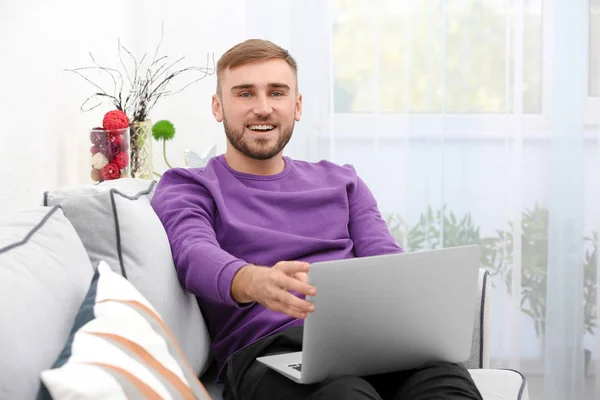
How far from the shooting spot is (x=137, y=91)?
2613 mm

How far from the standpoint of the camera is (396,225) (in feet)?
10.0

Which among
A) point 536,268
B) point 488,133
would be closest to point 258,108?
point 488,133

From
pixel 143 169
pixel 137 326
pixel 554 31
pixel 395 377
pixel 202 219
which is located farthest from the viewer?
pixel 554 31

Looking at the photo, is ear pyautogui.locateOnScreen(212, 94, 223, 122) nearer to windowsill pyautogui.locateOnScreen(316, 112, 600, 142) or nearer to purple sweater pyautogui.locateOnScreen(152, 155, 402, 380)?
purple sweater pyautogui.locateOnScreen(152, 155, 402, 380)

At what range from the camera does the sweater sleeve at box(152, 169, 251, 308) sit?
1.52 meters

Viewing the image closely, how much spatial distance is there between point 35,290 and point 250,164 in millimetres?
889

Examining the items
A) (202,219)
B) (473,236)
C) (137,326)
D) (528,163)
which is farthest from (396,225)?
(137,326)

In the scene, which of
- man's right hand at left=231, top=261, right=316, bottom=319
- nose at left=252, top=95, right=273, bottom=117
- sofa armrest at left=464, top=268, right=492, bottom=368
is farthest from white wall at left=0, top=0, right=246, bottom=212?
sofa armrest at left=464, top=268, right=492, bottom=368

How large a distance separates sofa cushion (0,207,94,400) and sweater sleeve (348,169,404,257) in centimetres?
75

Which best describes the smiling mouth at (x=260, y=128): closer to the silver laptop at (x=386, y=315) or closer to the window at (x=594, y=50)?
the silver laptop at (x=386, y=315)

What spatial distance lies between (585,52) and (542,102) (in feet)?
0.73

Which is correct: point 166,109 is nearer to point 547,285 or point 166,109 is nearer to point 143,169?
point 143,169

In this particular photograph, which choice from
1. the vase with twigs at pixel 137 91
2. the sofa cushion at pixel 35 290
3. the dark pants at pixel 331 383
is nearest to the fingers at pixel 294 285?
the dark pants at pixel 331 383

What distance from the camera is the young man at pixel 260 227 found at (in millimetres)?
1468
